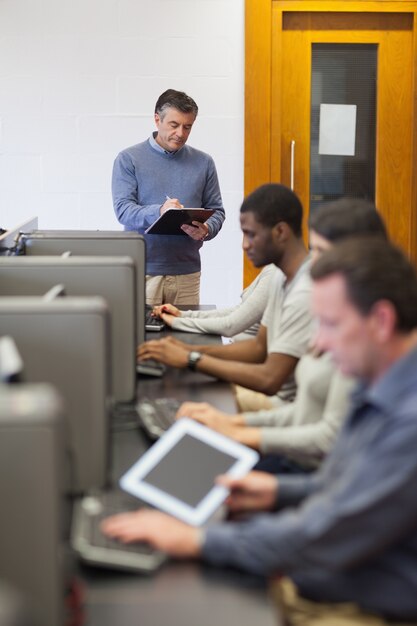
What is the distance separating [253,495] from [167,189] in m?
2.88

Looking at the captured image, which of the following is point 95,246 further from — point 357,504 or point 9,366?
point 357,504

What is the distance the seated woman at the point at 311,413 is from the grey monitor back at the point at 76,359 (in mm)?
394

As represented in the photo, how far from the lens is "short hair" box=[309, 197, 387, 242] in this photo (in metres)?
2.22

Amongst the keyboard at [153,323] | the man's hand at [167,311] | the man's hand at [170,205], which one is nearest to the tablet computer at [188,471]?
the keyboard at [153,323]

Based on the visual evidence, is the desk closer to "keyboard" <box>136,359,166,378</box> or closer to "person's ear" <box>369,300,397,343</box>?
"person's ear" <box>369,300,397,343</box>

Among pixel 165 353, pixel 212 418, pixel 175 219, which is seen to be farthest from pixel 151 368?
pixel 175 219

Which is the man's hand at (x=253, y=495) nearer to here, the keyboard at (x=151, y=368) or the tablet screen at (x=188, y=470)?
the tablet screen at (x=188, y=470)

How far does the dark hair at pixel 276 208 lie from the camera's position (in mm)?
2701

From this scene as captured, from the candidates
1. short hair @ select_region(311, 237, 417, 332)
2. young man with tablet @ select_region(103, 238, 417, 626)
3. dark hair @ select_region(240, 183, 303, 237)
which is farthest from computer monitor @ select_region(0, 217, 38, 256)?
short hair @ select_region(311, 237, 417, 332)

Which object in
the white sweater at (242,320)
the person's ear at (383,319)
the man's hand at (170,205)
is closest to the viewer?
the person's ear at (383,319)

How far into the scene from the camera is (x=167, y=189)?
4352 mm

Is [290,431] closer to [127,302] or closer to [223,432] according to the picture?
[223,432]

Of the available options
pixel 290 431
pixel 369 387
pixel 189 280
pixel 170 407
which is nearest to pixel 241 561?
pixel 369 387

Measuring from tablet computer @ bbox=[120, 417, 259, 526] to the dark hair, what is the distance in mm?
1074
